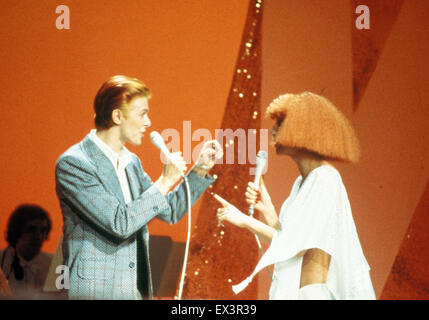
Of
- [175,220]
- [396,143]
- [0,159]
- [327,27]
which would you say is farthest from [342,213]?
[0,159]

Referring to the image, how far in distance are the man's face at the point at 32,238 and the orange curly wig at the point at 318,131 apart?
3.74ft

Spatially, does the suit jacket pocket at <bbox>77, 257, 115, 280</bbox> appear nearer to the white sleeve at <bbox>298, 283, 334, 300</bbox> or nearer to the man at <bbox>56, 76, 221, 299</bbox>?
the man at <bbox>56, 76, 221, 299</bbox>

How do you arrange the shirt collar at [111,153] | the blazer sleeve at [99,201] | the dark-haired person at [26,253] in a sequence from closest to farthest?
the blazer sleeve at [99,201] < the shirt collar at [111,153] < the dark-haired person at [26,253]

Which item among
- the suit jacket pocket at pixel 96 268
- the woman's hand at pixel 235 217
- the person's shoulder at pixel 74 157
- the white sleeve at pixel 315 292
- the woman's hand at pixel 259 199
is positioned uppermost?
the person's shoulder at pixel 74 157

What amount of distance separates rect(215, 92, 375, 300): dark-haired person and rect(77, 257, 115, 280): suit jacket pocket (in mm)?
469

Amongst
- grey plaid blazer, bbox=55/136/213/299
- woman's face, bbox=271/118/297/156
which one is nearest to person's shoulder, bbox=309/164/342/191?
woman's face, bbox=271/118/297/156

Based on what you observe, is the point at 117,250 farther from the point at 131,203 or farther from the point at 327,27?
the point at 327,27

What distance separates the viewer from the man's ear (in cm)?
213

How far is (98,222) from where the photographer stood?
1.98m

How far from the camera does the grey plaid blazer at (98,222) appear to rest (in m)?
1.99

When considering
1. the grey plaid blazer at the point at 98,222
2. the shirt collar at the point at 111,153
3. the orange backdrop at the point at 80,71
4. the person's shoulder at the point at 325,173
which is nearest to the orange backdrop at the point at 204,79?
the orange backdrop at the point at 80,71

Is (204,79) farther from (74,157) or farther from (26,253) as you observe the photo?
(26,253)

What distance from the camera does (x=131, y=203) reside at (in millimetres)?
2027

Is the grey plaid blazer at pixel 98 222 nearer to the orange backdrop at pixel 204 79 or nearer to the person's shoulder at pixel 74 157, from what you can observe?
the person's shoulder at pixel 74 157
